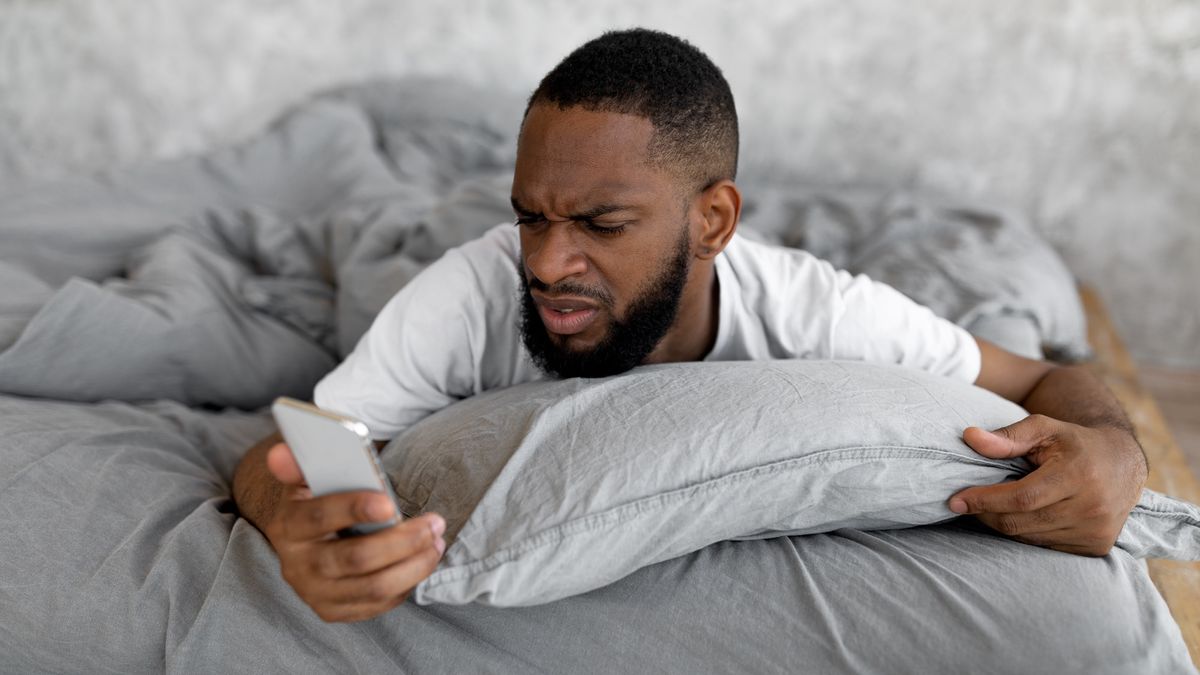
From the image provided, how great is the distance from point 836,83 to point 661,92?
153cm

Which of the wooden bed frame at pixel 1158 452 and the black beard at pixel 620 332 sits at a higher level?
the black beard at pixel 620 332

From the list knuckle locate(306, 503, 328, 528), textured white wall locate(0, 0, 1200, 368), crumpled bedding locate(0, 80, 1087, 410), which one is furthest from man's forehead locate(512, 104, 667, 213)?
textured white wall locate(0, 0, 1200, 368)

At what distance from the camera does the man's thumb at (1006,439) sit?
93 centimetres

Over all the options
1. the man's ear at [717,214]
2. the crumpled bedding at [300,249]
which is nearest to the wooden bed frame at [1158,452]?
the crumpled bedding at [300,249]

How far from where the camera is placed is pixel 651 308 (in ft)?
3.59

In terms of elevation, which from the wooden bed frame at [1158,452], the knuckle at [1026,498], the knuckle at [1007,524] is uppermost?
the knuckle at [1026,498]

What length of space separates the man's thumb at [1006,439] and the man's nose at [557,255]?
41cm

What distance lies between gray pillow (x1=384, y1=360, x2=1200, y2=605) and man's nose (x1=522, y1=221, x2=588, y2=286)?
0.11 meters

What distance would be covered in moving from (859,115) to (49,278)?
1.82 m

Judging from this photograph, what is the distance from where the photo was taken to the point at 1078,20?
230 centimetres

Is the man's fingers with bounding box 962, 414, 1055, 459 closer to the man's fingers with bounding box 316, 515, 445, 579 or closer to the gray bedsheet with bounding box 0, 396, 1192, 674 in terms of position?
the gray bedsheet with bounding box 0, 396, 1192, 674

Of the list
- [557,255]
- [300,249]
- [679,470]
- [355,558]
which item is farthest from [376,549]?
[300,249]

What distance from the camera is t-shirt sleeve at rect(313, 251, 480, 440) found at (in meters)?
1.10

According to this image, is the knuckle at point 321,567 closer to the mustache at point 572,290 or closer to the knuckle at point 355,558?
the knuckle at point 355,558
